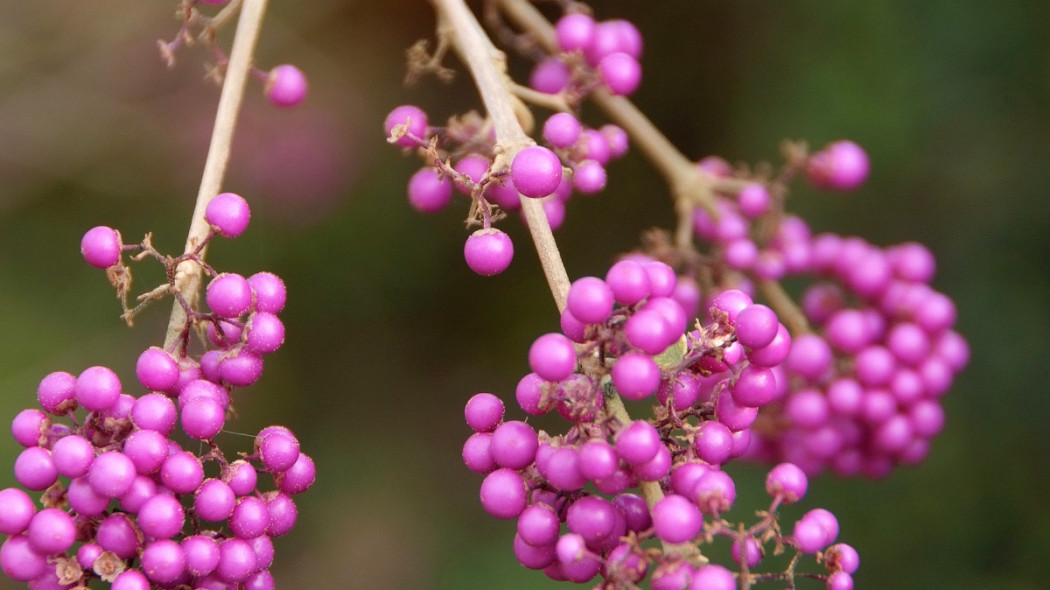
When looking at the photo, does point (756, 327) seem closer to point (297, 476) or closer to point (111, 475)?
point (297, 476)

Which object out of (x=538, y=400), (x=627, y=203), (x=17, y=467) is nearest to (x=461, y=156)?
(x=538, y=400)

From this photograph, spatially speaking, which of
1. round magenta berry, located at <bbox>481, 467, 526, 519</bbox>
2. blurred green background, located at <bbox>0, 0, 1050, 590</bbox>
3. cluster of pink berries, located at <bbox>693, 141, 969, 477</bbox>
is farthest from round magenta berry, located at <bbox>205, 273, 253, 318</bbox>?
blurred green background, located at <bbox>0, 0, 1050, 590</bbox>

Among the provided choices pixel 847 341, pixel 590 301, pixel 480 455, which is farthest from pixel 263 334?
pixel 847 341

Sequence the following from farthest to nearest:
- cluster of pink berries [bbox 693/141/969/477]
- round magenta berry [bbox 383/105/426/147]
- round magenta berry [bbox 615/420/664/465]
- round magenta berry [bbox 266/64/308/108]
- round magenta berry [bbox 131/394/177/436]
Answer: cluster of pink berries [bbox 693/141/969/477] < round magenta berry [bbox 266/64/308/108] < round magenta berry [bbox 383/105/426/147] < round magenta berry [bbox 131/394/177/436] < round magenta berry [bbox 615/420/664/465]

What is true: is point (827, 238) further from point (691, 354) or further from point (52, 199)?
point (52, 199)

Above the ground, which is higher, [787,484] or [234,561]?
[787,484]

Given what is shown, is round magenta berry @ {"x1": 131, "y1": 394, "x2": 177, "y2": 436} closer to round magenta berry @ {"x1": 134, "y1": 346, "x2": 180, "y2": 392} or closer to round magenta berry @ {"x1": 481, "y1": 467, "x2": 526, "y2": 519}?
round magenta berry @ {"x1": 134, "y1": 346, "x2": 180, "y2": 392}
